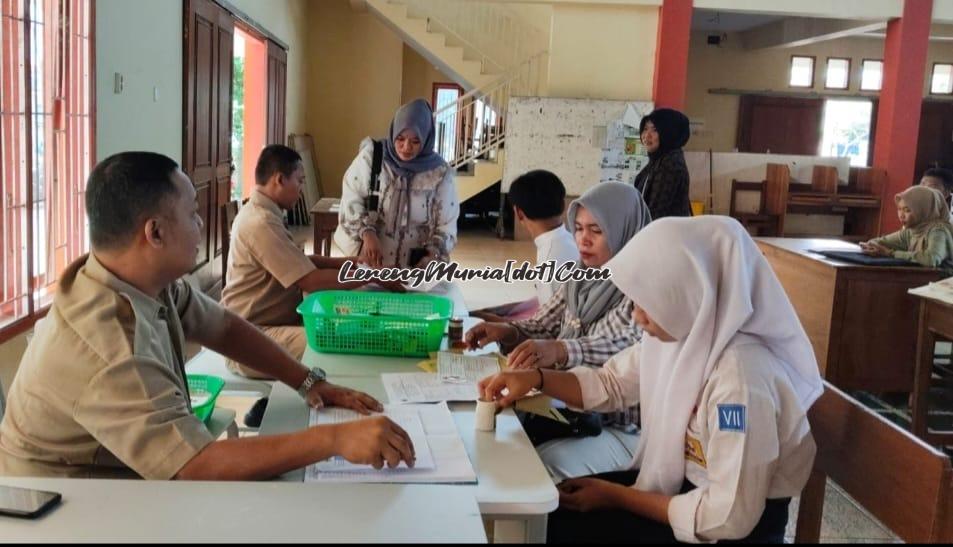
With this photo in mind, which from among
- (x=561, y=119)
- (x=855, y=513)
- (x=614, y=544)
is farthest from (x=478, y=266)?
(x=614, y=544)

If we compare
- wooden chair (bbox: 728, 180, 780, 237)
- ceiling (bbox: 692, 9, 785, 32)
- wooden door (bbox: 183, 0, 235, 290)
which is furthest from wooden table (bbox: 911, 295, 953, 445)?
ceiling (bbox: 692, 9, 785, 32)

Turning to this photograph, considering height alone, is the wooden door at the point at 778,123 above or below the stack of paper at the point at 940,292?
above

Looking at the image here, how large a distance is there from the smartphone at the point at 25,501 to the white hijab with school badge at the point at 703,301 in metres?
1.04

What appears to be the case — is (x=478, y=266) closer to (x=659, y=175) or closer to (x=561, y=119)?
(x=561, y=119)

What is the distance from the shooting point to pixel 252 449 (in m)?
1.32

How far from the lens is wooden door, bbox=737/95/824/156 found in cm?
1246

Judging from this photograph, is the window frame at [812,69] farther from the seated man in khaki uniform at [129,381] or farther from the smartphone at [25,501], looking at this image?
the smartphone at [25,501]

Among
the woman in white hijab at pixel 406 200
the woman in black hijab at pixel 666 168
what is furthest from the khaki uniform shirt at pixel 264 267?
the woman in black hijab at pixel 666 168

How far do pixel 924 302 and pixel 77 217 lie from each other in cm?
392

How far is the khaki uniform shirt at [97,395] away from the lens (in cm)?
128

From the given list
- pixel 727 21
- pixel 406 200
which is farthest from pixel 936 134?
pixel 406 200

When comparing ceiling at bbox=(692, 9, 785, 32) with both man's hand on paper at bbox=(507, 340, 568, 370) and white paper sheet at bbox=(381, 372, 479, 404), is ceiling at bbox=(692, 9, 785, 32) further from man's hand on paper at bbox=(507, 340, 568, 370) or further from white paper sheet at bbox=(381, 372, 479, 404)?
white paper sheet at bbox=(381, 372, 479, 404)

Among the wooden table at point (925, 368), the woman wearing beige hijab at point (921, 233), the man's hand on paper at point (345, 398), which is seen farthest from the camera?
the woman wearing beige hijab at point (921, 233)

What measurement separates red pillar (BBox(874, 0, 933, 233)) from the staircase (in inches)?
155
